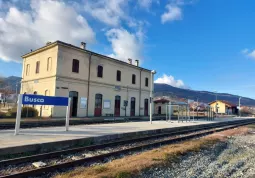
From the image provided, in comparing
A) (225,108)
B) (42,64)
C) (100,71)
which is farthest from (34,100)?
(225,108)

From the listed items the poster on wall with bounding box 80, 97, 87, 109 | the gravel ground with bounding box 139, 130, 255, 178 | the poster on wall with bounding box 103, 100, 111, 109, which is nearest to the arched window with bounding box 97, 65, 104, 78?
the poster on wall with bounding box 103, 100, 111, 109

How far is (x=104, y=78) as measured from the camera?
28.6 metres

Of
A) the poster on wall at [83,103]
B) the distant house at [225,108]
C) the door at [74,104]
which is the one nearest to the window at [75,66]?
the door at [74,104]

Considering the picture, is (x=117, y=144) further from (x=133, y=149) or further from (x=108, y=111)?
(x=108, y=111)

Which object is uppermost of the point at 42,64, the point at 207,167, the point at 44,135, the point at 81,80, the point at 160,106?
the point at 42,64

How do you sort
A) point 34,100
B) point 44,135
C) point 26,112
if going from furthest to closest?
point 26,112 < point 34,100 < point 44,135

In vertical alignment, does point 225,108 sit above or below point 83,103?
above

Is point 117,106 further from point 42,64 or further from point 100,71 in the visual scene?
point 42,64

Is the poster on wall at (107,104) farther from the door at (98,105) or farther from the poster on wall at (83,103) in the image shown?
the poster on wall at (83,103)

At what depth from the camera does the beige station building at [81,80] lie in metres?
23.5

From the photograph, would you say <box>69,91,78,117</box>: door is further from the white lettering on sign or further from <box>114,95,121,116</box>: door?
the white lettering on sign

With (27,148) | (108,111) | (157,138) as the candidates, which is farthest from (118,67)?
(27,148)

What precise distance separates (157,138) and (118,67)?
2013 centimetres

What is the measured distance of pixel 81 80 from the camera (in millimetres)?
25516
